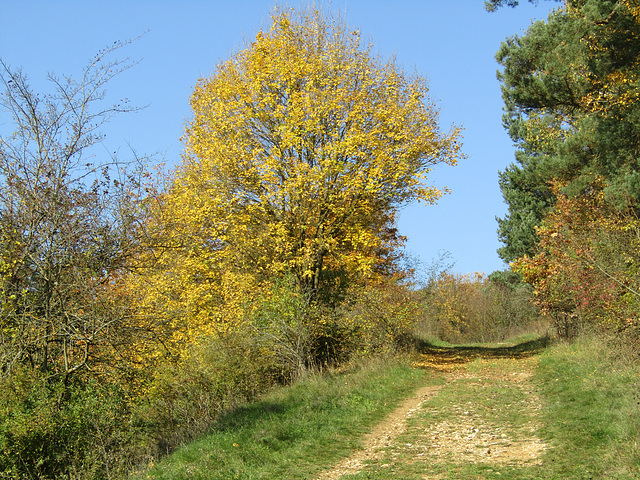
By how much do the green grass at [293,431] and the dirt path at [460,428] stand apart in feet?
1.46

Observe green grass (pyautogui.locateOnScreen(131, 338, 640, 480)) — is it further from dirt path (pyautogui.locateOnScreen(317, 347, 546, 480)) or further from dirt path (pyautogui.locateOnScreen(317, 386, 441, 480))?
dirt path (pyautogui.locateOnScreen(317, 386, 441, 480))

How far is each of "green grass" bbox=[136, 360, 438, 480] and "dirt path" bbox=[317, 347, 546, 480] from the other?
44cm

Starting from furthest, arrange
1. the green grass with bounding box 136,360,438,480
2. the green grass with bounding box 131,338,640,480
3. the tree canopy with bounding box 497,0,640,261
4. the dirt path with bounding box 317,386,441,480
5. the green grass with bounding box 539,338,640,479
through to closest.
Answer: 1. the tree canopy with bounding box 497,0,640,261
2. the dirt path with bounding box 317,386,441,480
3. the green grass with bounding box 136,360,438,480
4. the green grass with bounding box 131,338,640,480
5. the green grass with bounding box 539,338,640,479

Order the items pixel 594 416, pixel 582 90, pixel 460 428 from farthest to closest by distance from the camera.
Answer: pixel 582 90
pixel 460 428
pixel 594 416

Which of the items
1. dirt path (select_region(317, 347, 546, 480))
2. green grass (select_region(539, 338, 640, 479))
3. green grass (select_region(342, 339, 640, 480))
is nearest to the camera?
green grass (select_region(539, 338, 640, 479))

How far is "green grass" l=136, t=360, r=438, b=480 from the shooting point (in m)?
8.99

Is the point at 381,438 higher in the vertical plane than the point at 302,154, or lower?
lower

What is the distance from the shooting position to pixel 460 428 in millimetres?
11414

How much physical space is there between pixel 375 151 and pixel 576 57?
266 inches

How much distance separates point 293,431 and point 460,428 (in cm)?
336

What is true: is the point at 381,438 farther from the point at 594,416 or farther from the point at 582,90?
the point at 582,90

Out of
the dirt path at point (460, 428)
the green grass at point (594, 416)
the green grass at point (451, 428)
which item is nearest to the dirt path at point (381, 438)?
the dirt path at point (460, 428)

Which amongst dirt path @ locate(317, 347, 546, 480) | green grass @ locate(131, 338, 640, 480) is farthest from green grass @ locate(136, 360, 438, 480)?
dirt path @ locate(317, 347, 546, 480)

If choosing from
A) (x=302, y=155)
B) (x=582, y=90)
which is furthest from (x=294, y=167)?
(x=582, y=90)
